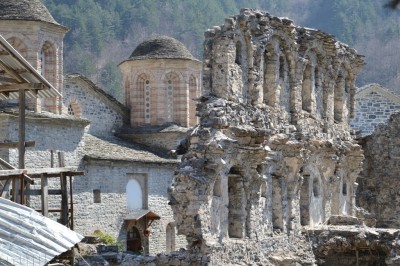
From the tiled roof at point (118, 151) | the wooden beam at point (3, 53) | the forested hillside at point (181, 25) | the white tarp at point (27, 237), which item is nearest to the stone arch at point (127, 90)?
the tiled roof at point (118, 151)

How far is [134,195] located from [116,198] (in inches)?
46.6

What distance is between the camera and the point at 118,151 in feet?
113

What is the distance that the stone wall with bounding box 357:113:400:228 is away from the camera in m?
31.6

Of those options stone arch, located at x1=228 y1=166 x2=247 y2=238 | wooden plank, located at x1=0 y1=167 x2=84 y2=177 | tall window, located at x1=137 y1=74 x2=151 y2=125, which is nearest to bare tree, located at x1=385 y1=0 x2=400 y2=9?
wooden plank, located at x1=0 y1=167 x2=84 y2=177

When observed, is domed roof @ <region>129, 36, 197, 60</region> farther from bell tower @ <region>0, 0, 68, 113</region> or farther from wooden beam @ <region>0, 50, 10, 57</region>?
wooden beam @ <region>0, 50, 10, 57</region>

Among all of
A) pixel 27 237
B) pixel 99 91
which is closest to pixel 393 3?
pixel 27 237

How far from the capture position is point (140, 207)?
34719mm

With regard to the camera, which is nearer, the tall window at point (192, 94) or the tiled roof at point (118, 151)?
the tiled roof at point (118, 151)

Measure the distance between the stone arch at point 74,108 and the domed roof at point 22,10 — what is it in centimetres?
522

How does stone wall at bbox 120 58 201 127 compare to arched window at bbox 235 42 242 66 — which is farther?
stone wall at bbox 120 58 201 127

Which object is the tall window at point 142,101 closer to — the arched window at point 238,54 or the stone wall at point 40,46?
the stone wall at point 40,46

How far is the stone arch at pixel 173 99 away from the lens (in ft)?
125

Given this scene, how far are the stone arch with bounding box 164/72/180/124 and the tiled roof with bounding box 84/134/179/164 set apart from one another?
1.90m

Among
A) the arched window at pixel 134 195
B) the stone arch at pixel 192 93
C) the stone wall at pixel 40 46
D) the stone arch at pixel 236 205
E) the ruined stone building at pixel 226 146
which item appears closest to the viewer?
the ruined stone building at pixel 226 146
